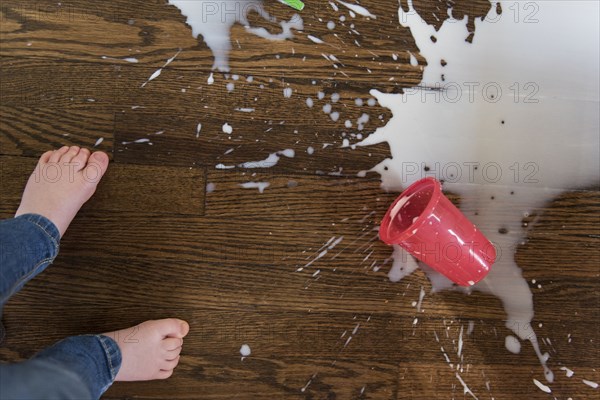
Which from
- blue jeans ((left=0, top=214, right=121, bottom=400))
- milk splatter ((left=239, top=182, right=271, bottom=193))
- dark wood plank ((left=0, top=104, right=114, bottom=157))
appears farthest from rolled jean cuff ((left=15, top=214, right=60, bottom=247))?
milk splatter ((left=239, top=182, right=271, bottom=193))

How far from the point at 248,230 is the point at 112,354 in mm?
294

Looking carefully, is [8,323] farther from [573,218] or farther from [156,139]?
[573,218]

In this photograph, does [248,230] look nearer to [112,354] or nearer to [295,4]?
[112,354]

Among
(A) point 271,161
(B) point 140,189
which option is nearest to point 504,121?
(A) point 271,161

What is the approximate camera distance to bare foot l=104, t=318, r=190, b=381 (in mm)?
807

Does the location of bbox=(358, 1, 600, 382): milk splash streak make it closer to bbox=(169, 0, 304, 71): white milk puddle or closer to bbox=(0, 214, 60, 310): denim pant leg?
bbox=(169, 0, 304, 71): white milk puddle

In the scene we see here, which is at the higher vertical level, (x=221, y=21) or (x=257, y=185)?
(x=221, y=21)

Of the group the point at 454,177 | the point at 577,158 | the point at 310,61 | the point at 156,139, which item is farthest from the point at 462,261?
the point at 156,139

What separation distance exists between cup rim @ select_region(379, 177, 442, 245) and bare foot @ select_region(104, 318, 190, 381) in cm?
38

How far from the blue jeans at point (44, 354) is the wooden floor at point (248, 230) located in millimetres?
64

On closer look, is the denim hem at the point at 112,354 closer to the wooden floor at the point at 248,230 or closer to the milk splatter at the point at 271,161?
the wooden floor at the point at 248,230

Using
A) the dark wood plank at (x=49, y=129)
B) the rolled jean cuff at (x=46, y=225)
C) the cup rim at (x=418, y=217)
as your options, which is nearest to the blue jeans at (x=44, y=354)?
the rolled jean cuff at (x=46, y=225)

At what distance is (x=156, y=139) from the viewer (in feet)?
2.74

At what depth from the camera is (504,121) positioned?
867mm
